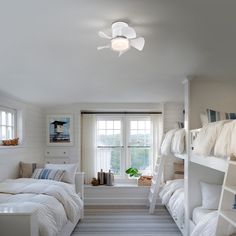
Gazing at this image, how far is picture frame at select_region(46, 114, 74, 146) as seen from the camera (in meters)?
6.98

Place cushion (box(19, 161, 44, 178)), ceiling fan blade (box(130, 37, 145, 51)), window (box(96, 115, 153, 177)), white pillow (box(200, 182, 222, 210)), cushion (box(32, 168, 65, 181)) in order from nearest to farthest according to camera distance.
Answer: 1. ceiling fan blade (box(130, 37, 145, 51))
2. white pillow (box(200, 182, 222, 210))
3. cushion (box(32, 168, 65, 181))
4. cushion (box(19, 161, 44, 178))
5. window (box(96, 115, 153, 177))

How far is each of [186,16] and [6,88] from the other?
3.13 m

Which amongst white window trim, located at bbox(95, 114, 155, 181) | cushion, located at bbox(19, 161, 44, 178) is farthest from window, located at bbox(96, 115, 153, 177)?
cushion, located at bbox(19, 161, 44, 178)

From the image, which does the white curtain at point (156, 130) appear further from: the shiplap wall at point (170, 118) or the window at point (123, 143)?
the shiplap wall at point (170, 118)

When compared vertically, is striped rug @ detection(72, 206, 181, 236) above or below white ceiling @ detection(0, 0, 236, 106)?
below

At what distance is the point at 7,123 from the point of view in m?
5.60

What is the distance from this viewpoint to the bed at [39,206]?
110 inches

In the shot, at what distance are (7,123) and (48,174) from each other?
3.89 feet

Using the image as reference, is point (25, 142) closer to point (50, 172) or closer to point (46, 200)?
point (50, 172)

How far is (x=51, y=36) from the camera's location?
9.74 feet

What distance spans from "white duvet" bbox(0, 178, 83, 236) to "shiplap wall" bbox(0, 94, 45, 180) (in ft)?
1.72

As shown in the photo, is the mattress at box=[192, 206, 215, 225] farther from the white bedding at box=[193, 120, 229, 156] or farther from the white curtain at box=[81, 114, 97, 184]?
the white curtain at box=[81, 114, 97, 184]

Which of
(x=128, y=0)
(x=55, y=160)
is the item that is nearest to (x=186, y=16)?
(x=128, y=0)

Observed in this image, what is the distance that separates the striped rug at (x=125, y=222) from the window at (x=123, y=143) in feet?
3.72
